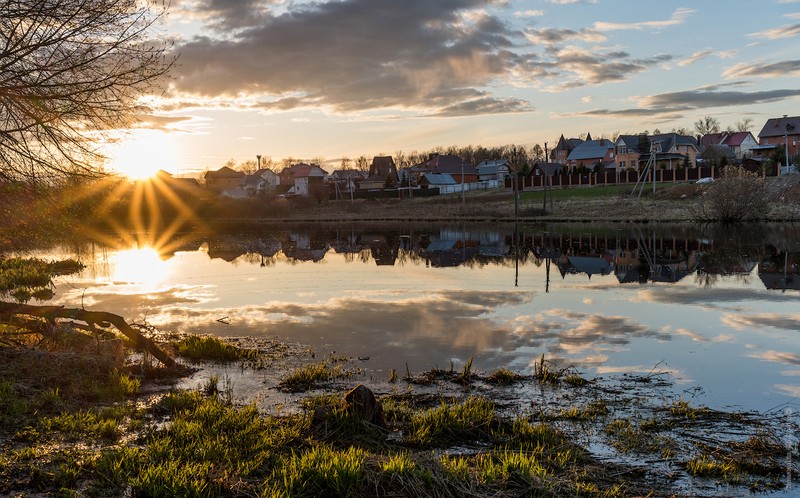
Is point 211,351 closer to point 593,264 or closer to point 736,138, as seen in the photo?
point 593,264

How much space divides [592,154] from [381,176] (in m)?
42.4

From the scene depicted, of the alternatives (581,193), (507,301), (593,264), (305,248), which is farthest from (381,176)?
(507,301)

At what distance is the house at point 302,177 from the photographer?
131 metres

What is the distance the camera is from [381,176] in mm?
132500

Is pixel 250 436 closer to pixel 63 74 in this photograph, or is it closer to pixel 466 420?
pixel 466 420

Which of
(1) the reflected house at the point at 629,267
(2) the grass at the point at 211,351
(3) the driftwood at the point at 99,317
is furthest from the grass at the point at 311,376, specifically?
(1) the reflected house at the point at 629,267

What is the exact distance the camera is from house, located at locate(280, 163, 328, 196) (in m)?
131

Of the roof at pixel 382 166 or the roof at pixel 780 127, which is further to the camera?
the roof at pixel 382 166

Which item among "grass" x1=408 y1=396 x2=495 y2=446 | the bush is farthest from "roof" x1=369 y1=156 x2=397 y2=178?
"grass" x1=408 y1=396 x2=495 y2=446

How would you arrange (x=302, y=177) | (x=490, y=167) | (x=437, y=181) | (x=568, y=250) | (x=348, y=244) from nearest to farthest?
(x=568, y=250) → (x=348, y=244) → (x=437, y=181) → (x=490, y=167) → (x=302, y=177)

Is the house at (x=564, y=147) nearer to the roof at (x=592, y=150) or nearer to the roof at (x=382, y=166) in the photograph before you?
the roof at (x=592, y=150)

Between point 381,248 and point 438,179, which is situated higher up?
point 438,179

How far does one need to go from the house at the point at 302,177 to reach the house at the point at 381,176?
369 inches

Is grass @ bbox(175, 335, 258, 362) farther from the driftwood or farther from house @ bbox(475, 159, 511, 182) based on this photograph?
house @ bbox(475, 159, 511, 182)
